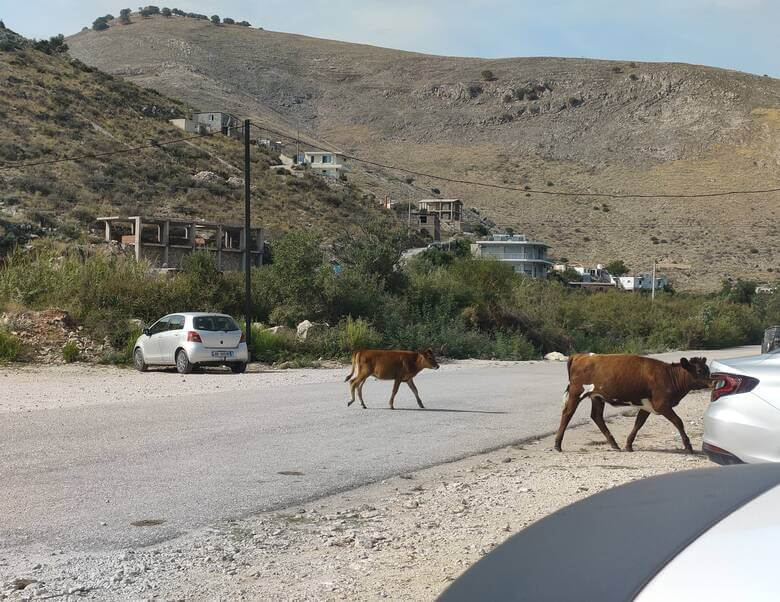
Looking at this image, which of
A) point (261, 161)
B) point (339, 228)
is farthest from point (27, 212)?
point (261, 161)

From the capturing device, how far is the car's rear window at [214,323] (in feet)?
79.2

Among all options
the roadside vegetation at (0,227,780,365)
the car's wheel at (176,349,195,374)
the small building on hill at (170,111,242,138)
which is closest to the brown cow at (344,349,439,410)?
the car's wheel at (176,349,195,374)

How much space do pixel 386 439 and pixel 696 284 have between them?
67.7 meters

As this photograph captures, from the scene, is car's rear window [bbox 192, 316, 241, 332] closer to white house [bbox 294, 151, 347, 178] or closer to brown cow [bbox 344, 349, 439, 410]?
brown cow [bbox 344, 349, 439, 410]

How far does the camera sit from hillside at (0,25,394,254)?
5009 centimetres

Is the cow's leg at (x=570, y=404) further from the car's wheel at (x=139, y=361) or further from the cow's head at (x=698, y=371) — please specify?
the car's wheel at (x=139, y=361)

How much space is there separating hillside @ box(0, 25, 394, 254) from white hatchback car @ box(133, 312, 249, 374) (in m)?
17.7

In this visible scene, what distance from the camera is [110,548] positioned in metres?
6.57

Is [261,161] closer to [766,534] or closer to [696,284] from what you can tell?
[696,284]

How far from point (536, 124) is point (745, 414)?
391 feet

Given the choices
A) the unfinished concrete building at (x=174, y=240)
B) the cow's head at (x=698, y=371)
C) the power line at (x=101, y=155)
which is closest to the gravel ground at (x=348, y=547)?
the cow's head at (x=698, y=371)

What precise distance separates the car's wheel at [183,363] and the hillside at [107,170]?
18754 mm

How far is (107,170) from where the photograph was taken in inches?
2272

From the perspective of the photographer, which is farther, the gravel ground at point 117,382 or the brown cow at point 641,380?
the gravel ground at point 117,382
